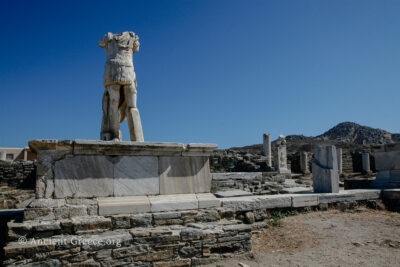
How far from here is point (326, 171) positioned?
6.11 metres

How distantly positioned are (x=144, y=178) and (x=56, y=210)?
114 centimetres

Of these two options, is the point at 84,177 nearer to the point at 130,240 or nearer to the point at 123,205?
the point at 123,205

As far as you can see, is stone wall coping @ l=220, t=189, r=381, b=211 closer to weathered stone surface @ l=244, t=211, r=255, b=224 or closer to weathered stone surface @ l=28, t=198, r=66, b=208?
weathered stone surface @ l=244, t=211, r=255, b=224

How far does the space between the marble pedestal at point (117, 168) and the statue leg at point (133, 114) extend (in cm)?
86

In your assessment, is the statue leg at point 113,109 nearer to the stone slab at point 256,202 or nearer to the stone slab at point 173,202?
the stone slab at point 173,202

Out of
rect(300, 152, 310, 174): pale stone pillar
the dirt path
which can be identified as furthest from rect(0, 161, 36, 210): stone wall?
rect(300, 152, 310, 174): pale stone pillar

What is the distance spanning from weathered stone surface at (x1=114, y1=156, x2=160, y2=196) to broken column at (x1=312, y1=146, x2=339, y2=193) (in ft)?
12.7

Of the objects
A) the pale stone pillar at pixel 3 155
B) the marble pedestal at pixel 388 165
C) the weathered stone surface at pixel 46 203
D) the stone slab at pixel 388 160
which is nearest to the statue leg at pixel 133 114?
the weathered stone surface at pixel 46 203

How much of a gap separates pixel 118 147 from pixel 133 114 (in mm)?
1178

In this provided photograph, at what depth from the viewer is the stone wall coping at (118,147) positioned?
3486mm

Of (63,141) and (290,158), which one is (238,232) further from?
(290,158)

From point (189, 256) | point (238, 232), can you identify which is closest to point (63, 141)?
point (189, 256)

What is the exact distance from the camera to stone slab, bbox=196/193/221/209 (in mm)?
4101

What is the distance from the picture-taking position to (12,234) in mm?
3031
